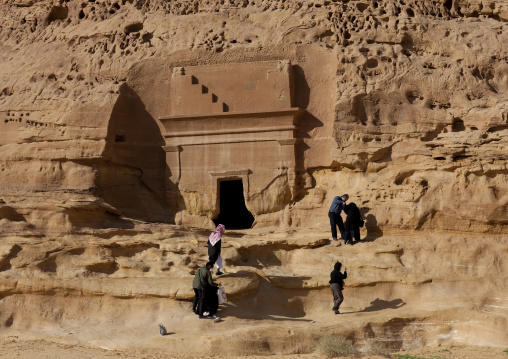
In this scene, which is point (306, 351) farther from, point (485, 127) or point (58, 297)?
point (485, 127)

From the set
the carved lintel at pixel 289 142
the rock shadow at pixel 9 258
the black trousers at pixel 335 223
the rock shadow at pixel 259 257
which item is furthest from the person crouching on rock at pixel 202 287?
the carved lintel at pixel 289 142

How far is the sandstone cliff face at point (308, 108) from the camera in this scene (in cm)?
1744

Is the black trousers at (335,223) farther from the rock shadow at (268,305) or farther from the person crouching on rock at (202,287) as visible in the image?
the person crouching on rock at (202,287)

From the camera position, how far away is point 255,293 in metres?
16.0

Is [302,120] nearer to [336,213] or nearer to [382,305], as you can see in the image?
[336,213]

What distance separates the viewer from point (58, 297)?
1582 cm

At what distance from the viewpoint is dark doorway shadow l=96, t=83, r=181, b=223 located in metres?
19.0

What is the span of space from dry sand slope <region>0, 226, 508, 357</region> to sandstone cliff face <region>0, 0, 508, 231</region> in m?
0.89

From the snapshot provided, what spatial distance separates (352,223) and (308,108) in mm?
3302

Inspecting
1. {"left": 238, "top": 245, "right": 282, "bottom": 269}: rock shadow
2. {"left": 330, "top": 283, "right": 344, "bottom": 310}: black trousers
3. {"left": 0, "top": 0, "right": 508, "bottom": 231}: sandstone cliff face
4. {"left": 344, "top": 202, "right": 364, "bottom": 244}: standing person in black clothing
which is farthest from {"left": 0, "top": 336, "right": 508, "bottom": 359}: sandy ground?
{"left": 238, "top": 245, "right": 282, "bottom": 269}: rock shadow

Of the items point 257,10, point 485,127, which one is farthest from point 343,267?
point 257,10

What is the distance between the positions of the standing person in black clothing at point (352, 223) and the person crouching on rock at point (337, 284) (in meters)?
1.35

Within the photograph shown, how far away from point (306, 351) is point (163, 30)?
9.09m

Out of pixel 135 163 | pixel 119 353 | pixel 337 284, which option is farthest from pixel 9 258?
pixel 337 284
